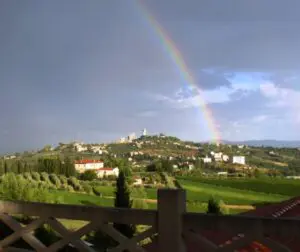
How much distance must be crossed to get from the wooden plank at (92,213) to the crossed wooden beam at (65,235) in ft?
0.14

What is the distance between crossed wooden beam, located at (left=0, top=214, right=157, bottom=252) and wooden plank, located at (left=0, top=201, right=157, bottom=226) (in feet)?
0.14

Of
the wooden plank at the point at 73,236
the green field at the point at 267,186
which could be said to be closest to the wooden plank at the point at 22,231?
the wooden plank at the point at 73,236

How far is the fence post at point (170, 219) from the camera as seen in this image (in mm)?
2719

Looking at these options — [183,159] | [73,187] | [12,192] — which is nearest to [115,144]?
[183,159]

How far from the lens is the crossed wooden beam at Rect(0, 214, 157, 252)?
2823mm

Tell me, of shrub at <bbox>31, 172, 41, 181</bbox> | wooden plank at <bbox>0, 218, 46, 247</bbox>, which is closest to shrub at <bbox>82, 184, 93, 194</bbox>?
shrub at <bbox>31, 172, 41, 181</bbox>

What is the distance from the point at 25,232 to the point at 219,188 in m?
67.0

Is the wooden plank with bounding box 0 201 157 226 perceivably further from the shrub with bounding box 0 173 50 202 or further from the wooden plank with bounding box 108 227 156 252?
the shrub with bounding box 0 173 50 202

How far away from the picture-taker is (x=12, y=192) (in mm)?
34594

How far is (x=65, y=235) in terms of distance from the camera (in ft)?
10.0

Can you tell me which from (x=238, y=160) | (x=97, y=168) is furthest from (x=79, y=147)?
(x=97, y=168)

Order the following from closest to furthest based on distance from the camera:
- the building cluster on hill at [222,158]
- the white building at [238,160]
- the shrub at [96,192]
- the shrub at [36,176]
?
the shrub at [96,192], the shrub at [36,176], the white building at [238,160], the building cluster on hill at [222,158]

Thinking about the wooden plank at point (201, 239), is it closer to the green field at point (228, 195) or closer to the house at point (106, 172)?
the green field at point (228, 195)

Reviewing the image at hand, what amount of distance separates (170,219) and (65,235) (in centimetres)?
82
